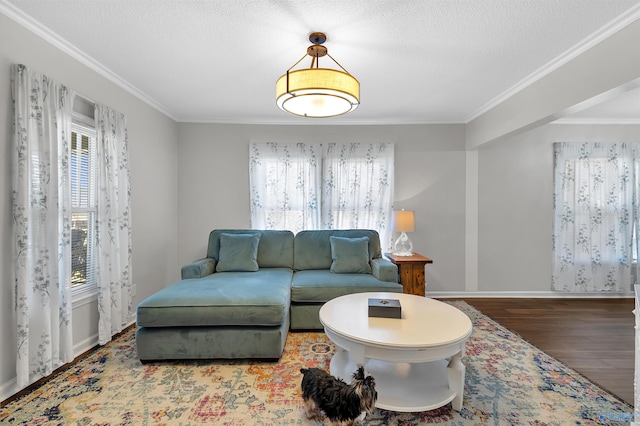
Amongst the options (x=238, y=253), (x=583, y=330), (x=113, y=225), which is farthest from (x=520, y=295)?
(x=113, y=225)

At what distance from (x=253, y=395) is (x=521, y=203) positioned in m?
4.11


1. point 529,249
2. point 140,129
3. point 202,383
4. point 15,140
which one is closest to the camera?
point 15,140

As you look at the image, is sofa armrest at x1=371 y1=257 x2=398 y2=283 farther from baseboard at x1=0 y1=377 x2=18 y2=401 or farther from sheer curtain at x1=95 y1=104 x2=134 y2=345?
baseboard at x1=0 y1=377 x2=18 y2=401

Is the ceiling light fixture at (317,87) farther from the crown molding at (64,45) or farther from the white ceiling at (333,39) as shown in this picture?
the crown molding at (64,45)

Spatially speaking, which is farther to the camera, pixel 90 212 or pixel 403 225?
pixel 403 225

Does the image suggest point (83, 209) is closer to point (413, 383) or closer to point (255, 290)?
point (255, 290)

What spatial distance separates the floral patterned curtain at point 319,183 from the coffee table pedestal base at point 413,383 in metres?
2.22

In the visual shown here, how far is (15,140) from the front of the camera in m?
1.92

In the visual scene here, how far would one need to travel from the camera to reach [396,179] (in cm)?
422

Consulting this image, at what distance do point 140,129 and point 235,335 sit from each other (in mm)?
2507

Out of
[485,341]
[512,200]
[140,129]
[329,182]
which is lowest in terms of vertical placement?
[485,341]

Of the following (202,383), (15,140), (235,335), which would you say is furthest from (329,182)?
(15,140)

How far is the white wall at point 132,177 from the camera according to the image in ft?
6.24

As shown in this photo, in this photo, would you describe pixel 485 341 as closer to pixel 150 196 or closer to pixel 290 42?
pixel 290 42
